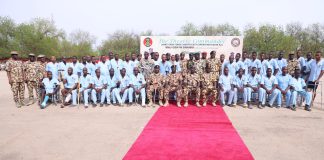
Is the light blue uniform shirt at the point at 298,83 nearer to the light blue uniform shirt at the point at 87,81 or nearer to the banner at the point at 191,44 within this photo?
the banner at the point at 191,44

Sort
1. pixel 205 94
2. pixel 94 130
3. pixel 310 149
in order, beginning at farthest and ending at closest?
pixel 205 94 < pixel 94 130 < pixel 310 149

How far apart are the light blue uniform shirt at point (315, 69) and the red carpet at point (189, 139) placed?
372 centimetres

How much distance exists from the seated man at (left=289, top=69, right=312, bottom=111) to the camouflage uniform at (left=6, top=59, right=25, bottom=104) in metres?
9.27

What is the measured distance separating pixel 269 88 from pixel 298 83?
3.14 ft

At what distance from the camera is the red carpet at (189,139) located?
4.21 m

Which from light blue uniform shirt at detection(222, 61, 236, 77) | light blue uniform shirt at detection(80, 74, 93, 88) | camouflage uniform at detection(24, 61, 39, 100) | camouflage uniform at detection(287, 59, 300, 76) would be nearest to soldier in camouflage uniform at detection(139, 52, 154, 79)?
light blue uniform shirt at detection(80, 74, 93, 88)

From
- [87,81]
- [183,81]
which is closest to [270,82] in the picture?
[183,81]

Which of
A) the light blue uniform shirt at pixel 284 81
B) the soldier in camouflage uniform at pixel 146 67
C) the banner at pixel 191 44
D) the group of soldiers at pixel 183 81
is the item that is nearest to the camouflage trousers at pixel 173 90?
the group of soldiers at pixel 183 81

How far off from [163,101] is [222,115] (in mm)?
2750

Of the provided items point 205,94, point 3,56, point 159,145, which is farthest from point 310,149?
point 3,56

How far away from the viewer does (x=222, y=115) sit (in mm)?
7148

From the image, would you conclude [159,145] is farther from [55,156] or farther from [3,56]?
[3,56]

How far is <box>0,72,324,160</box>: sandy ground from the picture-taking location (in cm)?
435

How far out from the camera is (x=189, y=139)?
502cm
